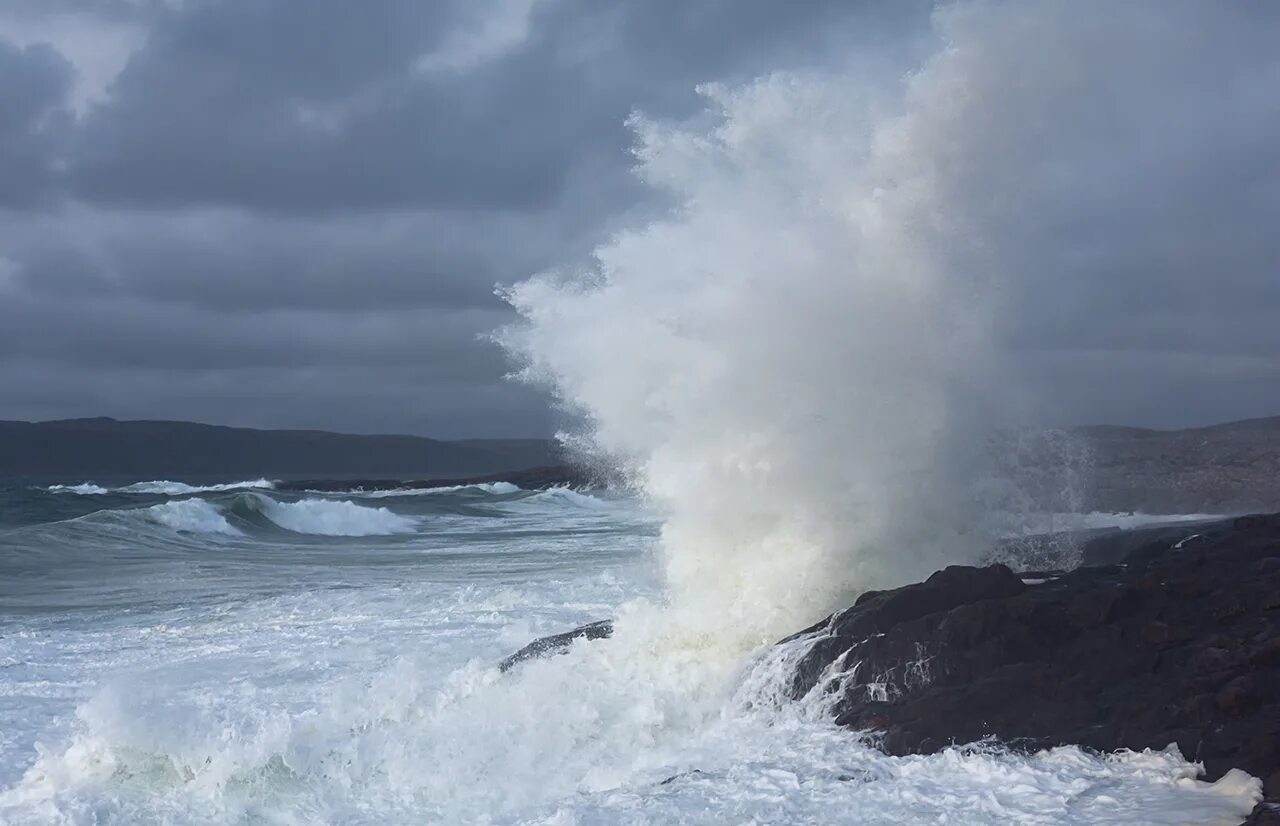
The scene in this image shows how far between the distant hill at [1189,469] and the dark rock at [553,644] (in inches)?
505

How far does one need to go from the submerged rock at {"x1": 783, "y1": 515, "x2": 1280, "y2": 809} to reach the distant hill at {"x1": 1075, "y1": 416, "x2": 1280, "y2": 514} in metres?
13.1

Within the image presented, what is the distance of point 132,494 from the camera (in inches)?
2200

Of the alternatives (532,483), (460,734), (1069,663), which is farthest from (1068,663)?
(532,483)

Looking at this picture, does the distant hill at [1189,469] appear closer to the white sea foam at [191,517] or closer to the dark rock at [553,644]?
the dark rock at [553,644]

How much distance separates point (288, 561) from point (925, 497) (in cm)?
1505

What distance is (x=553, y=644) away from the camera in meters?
9.95

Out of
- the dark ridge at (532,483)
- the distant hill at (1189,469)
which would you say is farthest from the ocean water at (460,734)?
the dark ridge at (532,483)

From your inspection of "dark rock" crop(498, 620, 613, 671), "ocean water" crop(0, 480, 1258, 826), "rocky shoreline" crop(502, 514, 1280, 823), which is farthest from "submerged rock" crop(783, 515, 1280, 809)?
"dark rock" crop(498, 620, 613, 671)

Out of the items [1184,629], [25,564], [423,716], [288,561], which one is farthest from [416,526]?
[1184,629]

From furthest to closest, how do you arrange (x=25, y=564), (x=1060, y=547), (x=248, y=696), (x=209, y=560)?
(x=209, y=560), (x=25, y=564), (x=1060, y=547), (x=248, y=696)

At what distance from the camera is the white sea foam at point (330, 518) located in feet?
111

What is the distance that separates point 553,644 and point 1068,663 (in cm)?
435

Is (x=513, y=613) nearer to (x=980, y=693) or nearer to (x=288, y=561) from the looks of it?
(x=980, y=693)

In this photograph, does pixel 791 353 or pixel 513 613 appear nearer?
pixel 791 353
